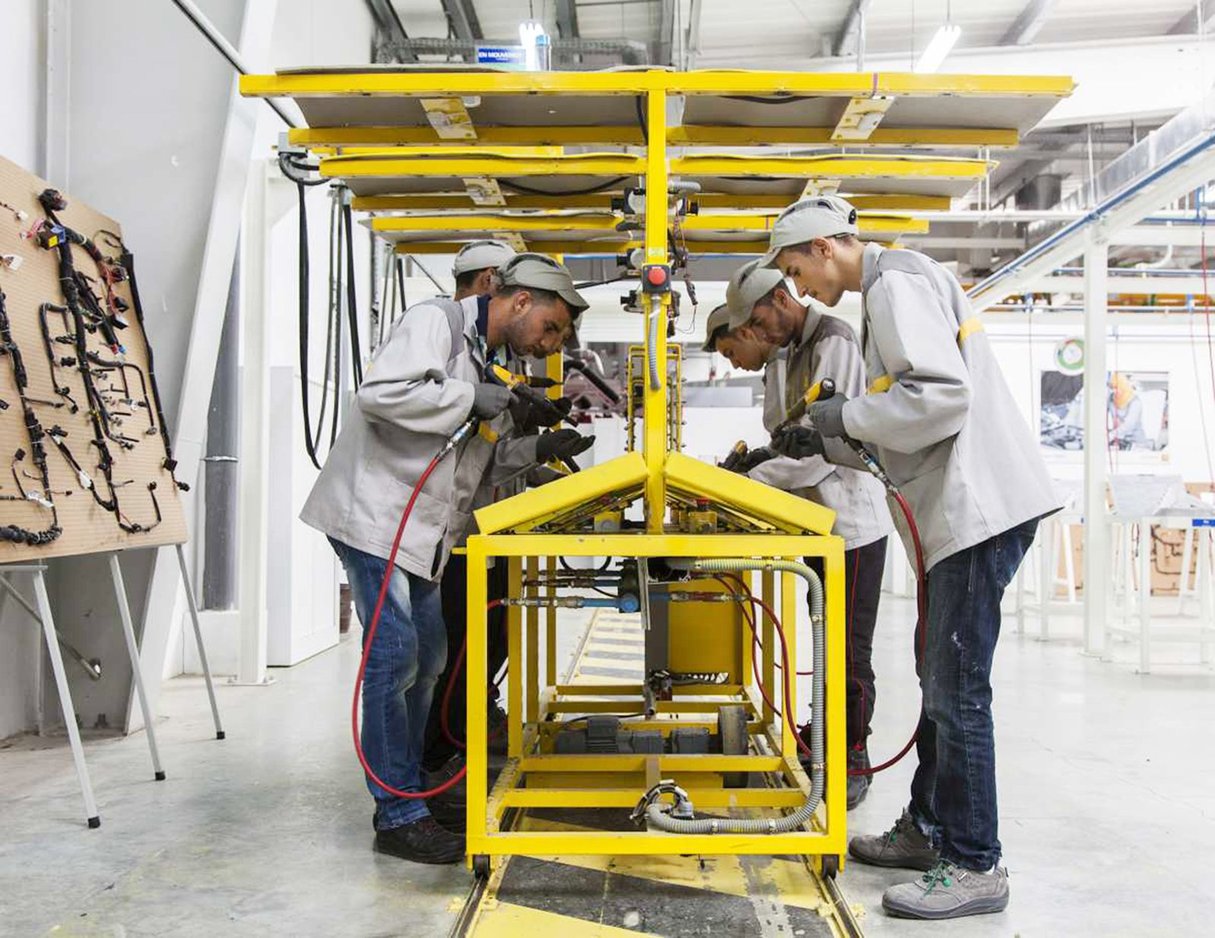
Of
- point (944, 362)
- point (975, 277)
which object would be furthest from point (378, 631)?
point (975, 277)

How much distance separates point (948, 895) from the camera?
7.60ft

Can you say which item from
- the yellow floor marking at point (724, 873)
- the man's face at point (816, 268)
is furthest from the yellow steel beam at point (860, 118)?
the yellow floor marking at point (724, 873)

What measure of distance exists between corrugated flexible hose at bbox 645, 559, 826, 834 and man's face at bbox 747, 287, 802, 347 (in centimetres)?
124

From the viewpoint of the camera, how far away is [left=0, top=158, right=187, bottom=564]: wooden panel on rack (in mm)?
3074

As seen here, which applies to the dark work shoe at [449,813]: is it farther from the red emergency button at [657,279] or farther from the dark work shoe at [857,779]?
the red emergency button at [657,279]

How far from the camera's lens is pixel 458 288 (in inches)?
137

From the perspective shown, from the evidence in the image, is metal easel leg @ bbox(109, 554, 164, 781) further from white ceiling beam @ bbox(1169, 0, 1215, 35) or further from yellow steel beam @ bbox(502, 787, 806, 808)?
white ceiling beam @ bbox(1169, 0, 1215, 35)

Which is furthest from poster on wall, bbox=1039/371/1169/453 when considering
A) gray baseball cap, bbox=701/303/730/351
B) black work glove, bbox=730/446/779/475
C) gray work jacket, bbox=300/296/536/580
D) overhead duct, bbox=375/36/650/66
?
gray work jacket, bbox=300/296/536/580

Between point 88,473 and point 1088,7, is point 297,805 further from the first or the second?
point 1088,7

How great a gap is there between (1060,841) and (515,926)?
1640 mm

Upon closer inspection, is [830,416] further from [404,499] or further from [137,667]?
[137,667]

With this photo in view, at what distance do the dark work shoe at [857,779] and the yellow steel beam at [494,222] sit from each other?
187 cm

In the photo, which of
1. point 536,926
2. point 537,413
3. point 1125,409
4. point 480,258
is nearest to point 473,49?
point 480,258

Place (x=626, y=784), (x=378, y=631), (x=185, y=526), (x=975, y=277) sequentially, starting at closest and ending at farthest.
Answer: (x=378, y=631)
(x=626, y=784)
(x=185, y=526)
(x=975, y=277)
